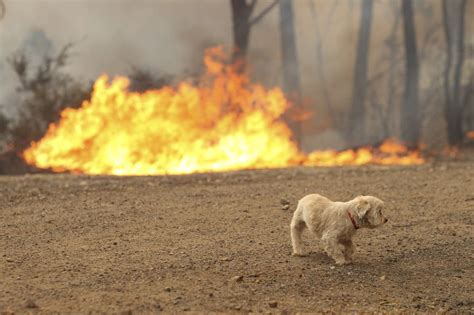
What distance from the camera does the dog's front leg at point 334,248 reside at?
266 inches

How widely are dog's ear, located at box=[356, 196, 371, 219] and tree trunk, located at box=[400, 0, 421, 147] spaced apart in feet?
38.4

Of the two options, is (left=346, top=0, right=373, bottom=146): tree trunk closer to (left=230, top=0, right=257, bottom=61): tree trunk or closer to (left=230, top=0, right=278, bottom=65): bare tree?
(left=230, top=0, right=278, bottom=65): bare tree

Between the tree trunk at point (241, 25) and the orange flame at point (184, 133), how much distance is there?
1.38 ft

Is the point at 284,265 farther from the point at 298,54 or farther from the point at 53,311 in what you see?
the point at 298,54

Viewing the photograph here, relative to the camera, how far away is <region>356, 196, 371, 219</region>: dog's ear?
6449mm

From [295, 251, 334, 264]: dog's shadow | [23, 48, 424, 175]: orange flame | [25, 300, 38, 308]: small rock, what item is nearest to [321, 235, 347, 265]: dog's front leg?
[295, 251, 334, 264]: dog's shadow

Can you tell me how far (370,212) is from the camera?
21.2ft

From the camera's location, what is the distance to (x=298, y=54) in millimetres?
17906

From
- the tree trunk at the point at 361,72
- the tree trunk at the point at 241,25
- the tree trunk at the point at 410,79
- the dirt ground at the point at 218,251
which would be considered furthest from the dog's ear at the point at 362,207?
the tree trunk at the point at 410,79

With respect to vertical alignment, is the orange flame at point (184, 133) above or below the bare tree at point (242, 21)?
below

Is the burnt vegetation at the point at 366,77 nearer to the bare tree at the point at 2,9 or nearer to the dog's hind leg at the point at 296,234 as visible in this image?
the bare tree at the point at 2,9

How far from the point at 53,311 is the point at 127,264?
1.37m

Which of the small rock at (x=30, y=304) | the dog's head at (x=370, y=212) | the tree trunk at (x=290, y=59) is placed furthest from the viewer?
the tree trunk at (x=290, y=59)

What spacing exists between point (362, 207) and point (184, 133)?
8910 mm
